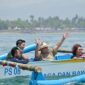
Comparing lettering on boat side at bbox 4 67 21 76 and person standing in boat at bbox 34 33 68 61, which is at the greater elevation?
person standing in boat at bbox 34 33 68 61

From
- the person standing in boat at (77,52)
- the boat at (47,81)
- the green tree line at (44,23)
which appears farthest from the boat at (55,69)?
the green tree line at (44,23)

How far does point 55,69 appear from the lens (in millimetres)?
15945

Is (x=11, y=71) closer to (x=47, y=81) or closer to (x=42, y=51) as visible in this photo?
(x=42, y=51)

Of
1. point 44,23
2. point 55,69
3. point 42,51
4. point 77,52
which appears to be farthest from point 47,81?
point 44,23

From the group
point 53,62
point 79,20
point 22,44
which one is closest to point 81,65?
point 53,62

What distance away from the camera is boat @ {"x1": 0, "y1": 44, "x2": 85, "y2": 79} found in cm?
1572

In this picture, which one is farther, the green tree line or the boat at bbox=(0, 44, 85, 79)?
the green tree line

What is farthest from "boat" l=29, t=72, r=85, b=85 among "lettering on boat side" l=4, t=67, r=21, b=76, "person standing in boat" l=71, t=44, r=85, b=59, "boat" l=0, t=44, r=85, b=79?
"person standing in boat" l=71, t=44, r=85, b=59

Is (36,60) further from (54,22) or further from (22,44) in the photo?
(54,22)

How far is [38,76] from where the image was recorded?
12.8 metres

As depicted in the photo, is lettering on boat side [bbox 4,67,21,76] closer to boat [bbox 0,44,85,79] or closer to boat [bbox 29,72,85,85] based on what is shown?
boat [bbox 0,44,85,79]

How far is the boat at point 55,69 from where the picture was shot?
15720 millimetres

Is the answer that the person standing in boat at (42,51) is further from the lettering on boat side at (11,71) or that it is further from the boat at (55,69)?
→ the lettering on boat side at (11,71)

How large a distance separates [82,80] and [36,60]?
10.9 ft
